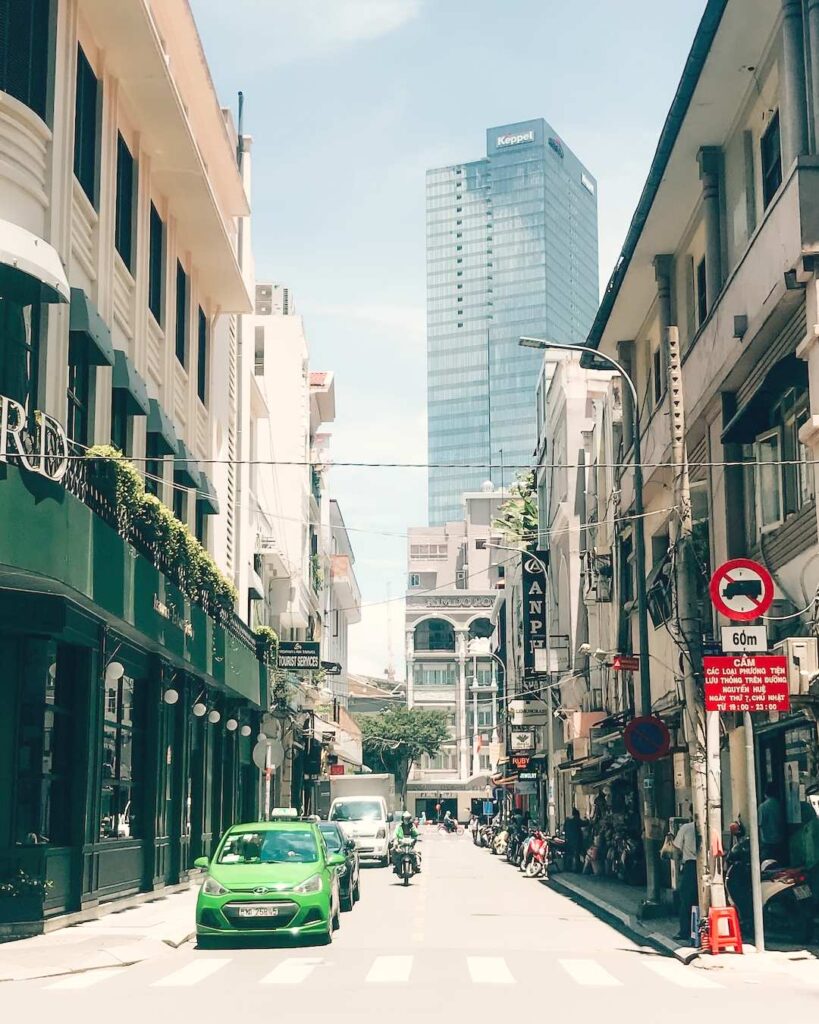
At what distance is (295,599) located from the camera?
57688mm

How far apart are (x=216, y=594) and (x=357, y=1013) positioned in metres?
20.9

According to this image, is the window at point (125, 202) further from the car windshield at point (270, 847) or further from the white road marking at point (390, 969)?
the white road marking at point (390, 969)

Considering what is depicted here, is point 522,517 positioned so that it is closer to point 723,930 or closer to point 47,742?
point 47,742

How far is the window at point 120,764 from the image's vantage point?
24344 millimetres

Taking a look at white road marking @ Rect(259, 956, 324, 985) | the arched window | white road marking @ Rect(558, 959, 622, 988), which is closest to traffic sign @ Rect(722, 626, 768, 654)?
white road marking @ Rect(558, 959, 622, 988)

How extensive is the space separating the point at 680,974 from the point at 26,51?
47.2 ft

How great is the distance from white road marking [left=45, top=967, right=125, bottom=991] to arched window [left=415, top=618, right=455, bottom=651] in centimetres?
11104

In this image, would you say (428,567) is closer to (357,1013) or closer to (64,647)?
(64,647)

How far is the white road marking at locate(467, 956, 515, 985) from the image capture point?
1456 centimetres

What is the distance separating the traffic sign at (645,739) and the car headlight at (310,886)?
586 cm

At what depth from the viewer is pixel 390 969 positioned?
51.3 ft

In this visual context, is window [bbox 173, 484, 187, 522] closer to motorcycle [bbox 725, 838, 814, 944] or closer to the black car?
the black car

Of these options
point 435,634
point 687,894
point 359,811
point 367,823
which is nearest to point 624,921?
point 687,894

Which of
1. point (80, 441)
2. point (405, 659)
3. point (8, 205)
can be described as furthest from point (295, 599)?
point (405, 659)
